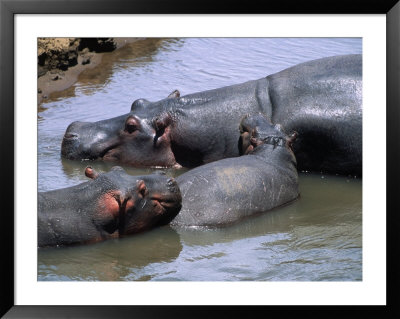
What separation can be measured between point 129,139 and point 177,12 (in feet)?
10.7

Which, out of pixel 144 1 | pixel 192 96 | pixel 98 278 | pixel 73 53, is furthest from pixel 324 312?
pixel 73 53

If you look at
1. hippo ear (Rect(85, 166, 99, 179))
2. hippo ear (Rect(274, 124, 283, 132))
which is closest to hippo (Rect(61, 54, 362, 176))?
hippo ear (Rect(274, 124, 283, 132))

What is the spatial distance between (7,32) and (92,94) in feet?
17.3

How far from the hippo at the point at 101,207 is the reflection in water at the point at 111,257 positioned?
0.29ft

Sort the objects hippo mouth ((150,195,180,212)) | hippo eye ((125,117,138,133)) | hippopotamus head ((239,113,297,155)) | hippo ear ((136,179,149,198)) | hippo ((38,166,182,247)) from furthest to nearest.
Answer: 1. hippo eye ((125,117,138,133))
2. hippopotamus head ((239,113,297,155))
3. hippo mouth ((150,195,180,212))
4. hippo ear ((136,179,149,198))
5. hippo ((38,166,182,247))

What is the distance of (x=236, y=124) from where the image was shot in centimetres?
1041

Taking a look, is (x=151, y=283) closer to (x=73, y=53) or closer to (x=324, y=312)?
(x=324, y=312)

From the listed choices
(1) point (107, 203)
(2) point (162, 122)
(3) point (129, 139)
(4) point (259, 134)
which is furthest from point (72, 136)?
(1) point (107, 203)

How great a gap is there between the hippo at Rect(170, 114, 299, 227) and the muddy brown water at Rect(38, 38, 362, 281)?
100 mm

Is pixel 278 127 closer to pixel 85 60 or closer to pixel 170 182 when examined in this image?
pixel 170 182

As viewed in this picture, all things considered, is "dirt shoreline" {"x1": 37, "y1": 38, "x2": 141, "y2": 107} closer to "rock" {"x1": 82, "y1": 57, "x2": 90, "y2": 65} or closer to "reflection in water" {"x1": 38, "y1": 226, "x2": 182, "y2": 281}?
"rock" {"x1": 82, "y1": 57, "x2": 90, "y2": 65}

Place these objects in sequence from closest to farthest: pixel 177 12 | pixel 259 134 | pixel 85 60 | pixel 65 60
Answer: pixel 177 12, pixel 259 134, pixel 65 60, pixel 85 60

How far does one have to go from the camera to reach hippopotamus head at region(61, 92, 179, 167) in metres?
10.5

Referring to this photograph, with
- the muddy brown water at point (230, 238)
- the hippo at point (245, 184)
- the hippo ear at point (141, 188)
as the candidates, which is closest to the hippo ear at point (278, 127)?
the hippo at point (245, 184)
